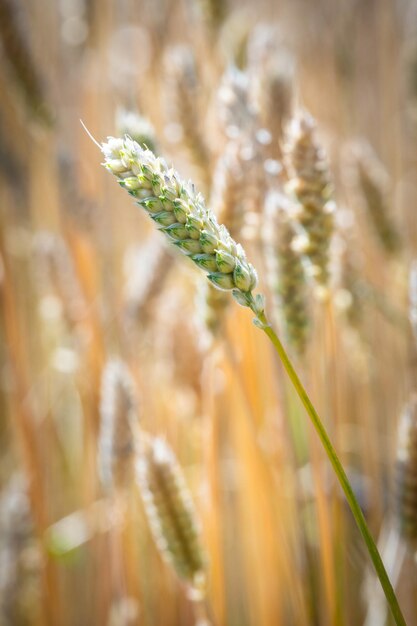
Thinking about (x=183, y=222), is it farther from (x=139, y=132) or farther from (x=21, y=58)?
(x=21, y=58)

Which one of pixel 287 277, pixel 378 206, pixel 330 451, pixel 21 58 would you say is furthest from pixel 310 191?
pixel 21 58

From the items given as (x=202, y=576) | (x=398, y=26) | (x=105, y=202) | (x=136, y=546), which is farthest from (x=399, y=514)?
(x=398, y=26)

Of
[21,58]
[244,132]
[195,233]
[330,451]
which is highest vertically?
[21,58]

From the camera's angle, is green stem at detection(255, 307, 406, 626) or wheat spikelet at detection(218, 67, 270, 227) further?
wheat spikelet at detection(218, 67, 270, 227)

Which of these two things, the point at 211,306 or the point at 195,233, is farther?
the point at 211,306

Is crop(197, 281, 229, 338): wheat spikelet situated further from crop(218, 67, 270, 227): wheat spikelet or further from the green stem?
the green stem

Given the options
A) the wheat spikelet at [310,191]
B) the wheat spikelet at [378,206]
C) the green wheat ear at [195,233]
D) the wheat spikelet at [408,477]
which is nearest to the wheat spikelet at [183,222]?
the green wheat ear at [195,233]

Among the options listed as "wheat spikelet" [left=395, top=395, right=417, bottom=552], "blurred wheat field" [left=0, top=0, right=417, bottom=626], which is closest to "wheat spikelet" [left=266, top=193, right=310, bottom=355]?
"blurred wheat field" [left=0, top=0, right=417, bottom=626]
